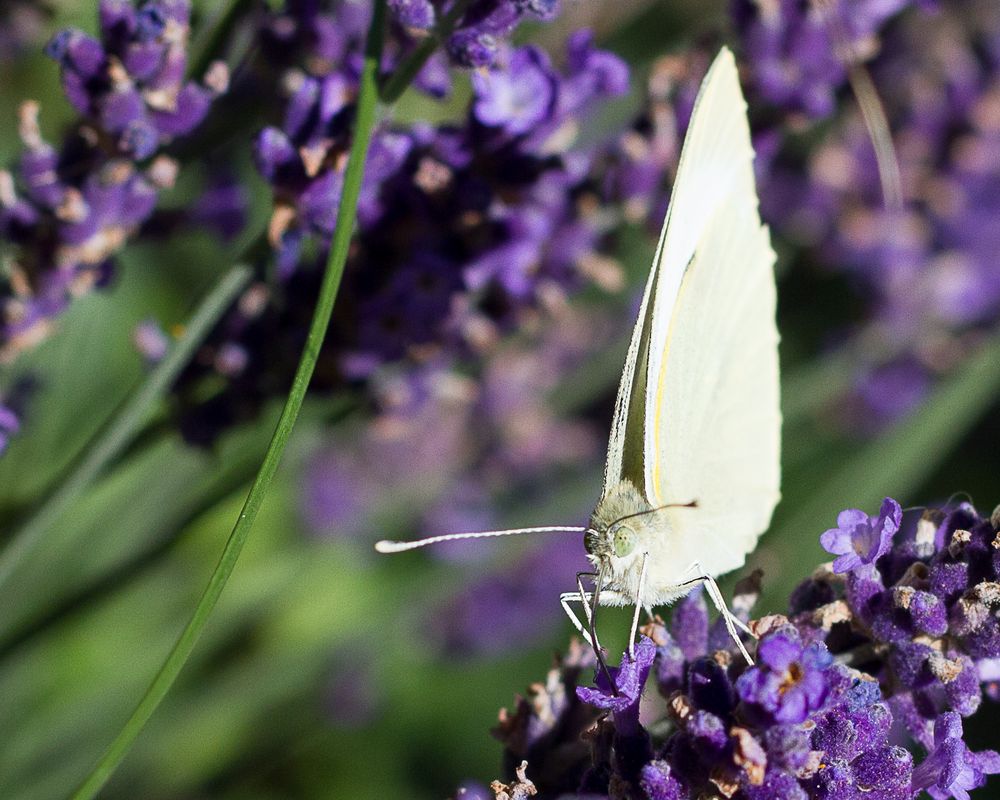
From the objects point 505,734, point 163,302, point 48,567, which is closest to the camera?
point 505,734

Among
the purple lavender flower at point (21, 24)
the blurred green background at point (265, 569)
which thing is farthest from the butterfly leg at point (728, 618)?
the purple lavender flower at point (21, 24)

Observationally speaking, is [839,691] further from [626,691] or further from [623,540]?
[623,540]

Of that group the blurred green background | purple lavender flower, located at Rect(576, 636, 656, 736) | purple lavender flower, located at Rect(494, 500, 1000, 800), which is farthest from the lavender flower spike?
the blurred green background

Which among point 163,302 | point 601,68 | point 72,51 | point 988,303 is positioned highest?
point 72,51

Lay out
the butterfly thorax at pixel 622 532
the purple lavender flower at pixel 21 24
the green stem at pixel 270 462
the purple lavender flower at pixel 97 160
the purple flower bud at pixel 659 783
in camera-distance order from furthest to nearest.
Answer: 1. the purple lavender flower at pixel 21 24
2. the butterfly thorax at pixel 622 532
3. the purple lavender flower at pixel 97 160
4. the purple flower bud at pixel 659 783
5. the green stem at pixel 270 462

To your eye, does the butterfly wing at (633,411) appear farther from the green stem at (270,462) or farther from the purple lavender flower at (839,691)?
the green stem at (270,462)

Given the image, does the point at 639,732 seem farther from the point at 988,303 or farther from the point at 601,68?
the point at 988,303

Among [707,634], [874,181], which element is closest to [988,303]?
[874,181]
